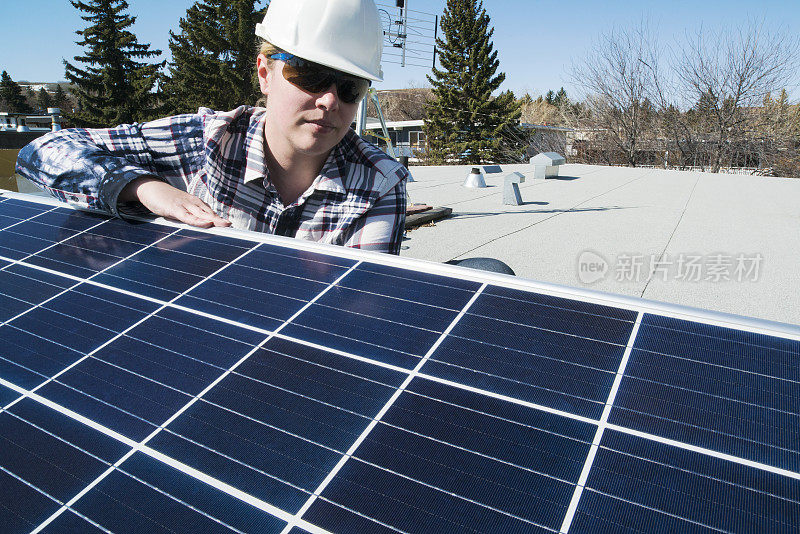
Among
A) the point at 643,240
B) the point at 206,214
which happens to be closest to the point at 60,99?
the point at 643,240

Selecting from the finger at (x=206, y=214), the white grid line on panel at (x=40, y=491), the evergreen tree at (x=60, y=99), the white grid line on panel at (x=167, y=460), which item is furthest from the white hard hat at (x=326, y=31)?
the evergreen tree at (x=60, y=99)

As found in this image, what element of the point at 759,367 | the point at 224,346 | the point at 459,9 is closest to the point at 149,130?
the point at 224,346

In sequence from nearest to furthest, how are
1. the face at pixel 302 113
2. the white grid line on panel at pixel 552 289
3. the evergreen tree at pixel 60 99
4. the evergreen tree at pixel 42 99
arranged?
the white grid line on panel at pixel 552 289 < the face at pixel 302 113 < the evergreen tree at pixel 60 99 < the evergreen tree at pixel 42 99

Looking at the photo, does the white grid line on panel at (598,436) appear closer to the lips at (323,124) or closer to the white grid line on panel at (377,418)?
the white grid line on panel at (377,418)

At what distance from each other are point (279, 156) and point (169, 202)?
2.30ft

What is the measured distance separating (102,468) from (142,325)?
2.13ft

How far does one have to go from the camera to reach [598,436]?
1210mm

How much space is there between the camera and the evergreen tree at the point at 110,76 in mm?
50875

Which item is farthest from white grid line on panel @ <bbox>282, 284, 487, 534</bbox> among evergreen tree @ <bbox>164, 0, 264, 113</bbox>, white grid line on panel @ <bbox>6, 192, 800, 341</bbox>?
evergreen tree @ <bbox>164, 0, 264, 113</bbox>

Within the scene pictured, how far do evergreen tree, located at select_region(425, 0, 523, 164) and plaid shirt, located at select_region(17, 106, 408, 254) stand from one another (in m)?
43.1

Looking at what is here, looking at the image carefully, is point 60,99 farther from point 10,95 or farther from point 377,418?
point 377,418

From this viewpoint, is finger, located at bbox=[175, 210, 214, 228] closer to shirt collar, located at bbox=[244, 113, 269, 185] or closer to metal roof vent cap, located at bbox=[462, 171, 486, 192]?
shirt collar, located at bbox=[244, 113, 269, 185]

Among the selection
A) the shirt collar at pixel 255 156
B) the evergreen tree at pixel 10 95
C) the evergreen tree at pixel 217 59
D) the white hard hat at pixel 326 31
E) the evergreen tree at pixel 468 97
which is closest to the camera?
the white hard hat at pixel 326 31

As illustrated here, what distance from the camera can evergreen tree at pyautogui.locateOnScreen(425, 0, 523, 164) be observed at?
45.8 metres
